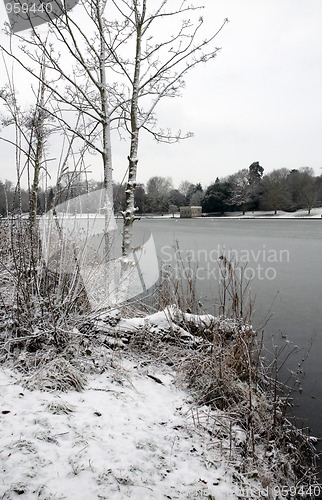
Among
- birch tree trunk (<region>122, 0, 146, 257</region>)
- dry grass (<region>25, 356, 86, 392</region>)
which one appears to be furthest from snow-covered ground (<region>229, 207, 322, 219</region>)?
dry grass (<region>25, 356, 86, 392</region>)

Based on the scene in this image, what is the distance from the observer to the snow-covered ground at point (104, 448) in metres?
1.60

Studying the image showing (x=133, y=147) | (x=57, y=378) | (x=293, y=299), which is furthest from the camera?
(x=293, y=299)

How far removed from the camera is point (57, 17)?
4152mm

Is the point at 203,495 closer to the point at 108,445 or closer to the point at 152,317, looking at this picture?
the point at 108,445

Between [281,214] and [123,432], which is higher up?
[281,214]

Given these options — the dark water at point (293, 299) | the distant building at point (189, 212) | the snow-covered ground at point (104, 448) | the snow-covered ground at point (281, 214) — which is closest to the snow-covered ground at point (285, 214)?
the snow-covered ground at point (281, 214)

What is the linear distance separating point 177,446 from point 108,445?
0.55m

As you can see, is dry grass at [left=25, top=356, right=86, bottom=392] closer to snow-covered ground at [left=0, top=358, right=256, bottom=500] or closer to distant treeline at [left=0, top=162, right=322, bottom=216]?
snow-covered ground at [left=0, top=358, right=256, bottom=500]

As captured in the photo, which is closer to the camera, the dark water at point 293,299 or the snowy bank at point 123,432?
the snowy bank at point 123,432

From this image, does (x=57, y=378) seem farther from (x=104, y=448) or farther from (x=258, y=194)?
(x=258, y=194)

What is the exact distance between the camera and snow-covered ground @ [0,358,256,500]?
1.60m

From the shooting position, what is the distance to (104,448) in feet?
6.26

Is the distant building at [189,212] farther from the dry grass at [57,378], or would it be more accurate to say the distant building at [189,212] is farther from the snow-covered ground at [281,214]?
the dry grass at [57,378]

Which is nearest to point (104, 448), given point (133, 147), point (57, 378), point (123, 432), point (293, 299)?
point (123, 432)
